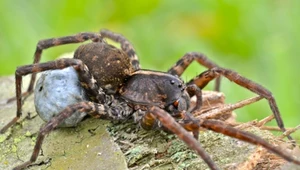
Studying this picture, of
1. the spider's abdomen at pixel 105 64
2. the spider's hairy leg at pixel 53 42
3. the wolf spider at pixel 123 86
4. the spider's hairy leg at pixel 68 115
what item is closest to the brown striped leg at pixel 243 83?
the wolf spider at pixel 123 86

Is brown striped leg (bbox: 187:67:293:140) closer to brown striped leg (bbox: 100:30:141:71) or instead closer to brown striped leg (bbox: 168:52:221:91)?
brown striped leg (bbox: 168:52:221:91)

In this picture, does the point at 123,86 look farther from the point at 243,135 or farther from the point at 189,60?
the point at 243,135

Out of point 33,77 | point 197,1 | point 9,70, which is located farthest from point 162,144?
point 197,1

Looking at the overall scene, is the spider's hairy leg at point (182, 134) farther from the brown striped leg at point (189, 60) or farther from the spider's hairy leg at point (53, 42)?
the spider's hairy leg at point (53, 42)

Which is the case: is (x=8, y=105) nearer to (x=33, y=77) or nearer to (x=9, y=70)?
(x=33, y=77)

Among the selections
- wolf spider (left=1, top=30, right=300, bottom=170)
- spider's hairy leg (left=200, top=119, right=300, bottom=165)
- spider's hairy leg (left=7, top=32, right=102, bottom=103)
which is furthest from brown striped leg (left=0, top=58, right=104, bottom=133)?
spider's hairy leg (left=200, top=119, right=300, bottom=165)
